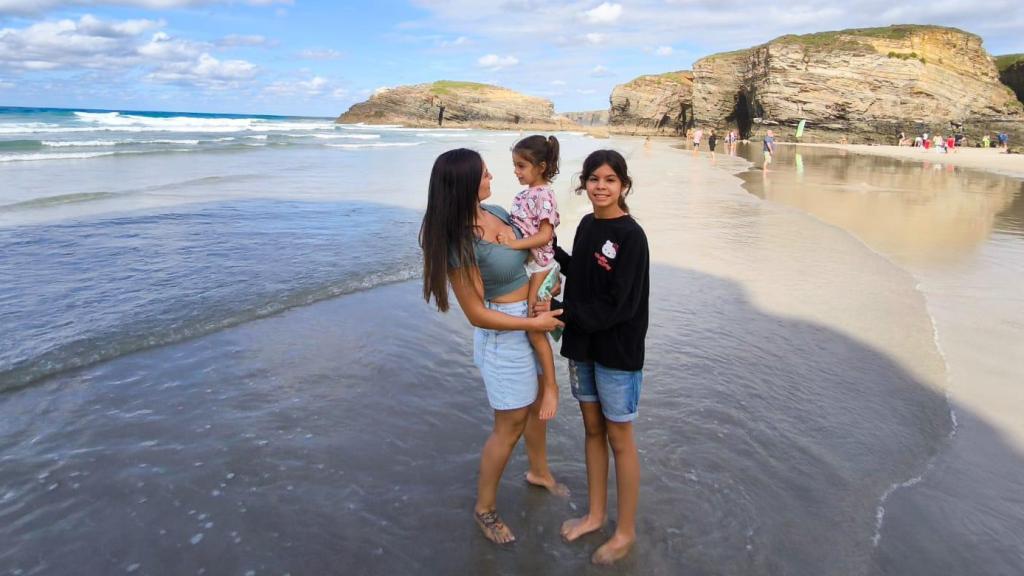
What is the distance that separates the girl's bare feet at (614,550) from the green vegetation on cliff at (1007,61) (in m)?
67.5

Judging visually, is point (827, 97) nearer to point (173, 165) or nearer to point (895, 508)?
point (173, 165)

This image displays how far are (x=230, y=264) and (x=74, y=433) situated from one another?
4330 mm

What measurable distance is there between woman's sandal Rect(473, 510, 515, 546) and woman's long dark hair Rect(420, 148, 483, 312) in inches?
43.1

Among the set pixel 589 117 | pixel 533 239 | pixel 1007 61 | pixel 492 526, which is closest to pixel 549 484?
pixel 492 526

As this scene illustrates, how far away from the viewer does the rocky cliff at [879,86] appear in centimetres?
4669

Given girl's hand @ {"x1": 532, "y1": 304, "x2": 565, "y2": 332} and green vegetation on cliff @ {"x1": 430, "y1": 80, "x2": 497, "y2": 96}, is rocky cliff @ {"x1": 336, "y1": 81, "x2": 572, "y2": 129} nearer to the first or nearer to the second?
green vegetation on cliff @ {"x1": 430, "y1": 80, "x2": 497, "y2": 96}

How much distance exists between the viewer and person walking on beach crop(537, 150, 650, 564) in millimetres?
2594

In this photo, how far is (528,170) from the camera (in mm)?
3049

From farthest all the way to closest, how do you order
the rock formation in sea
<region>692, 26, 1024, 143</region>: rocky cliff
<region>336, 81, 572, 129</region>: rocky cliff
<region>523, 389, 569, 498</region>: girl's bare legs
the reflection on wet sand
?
the rock formation in sea → <region>336, 81, 572, 129</region>: rocky cliff → <region>692, 26, 1024, 143</region>: rocky cliff → the reflection on wet sand → <region>523, 389, 569, 498</region>: girl's bare legs

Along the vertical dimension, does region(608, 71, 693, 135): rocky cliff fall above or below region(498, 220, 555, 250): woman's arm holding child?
above

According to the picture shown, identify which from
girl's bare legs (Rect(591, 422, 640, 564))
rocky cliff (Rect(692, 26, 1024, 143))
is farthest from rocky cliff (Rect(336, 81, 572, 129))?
girl's bare legs (Rect(591, 422, 640, 564))

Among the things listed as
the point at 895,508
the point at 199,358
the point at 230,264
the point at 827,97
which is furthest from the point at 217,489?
the point at 827,97

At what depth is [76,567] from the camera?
271 cm

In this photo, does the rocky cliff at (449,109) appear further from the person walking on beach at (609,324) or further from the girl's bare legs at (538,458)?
the person walking on beach at (609,324)
